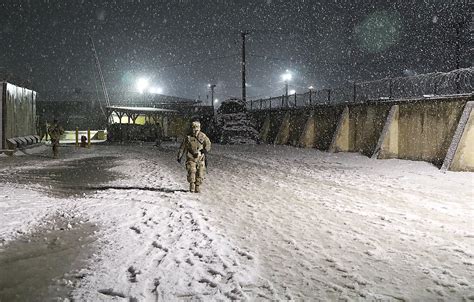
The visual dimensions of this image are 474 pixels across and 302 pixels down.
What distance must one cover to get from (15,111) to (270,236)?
19.5 m

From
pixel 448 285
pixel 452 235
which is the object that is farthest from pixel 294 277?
pixel 452 235

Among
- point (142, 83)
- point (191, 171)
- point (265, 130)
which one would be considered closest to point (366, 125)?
point (191, 171)

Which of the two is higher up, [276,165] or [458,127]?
[458,127]

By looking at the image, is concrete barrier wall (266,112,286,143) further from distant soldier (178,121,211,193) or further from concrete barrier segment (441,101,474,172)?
distant soldier (178,121,211,193)

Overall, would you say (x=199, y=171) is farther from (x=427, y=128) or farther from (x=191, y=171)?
(x=427, y=128)

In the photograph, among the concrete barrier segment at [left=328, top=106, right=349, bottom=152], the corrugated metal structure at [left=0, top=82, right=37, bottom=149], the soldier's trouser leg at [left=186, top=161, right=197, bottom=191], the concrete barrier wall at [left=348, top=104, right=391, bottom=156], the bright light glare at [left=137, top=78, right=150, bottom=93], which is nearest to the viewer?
the soldier's trouser leg at [left=186, top=161, right=197, bottom=191]

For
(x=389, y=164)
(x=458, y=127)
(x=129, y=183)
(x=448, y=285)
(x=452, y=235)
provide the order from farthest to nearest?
1. (x=389, y=164)
2. (x=458, y=127)
3. (x=129, y=183)
4. (x=452, y=235)
5. (x=448, y=285)

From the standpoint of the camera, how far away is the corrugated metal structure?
18406mm

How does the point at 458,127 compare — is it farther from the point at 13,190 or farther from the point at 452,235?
the point at 13,190

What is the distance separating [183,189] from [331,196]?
12.3 feet

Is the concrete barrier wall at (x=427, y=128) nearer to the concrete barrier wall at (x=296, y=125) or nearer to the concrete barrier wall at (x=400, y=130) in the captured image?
the concrete barrier wall at (x=400, y=130)

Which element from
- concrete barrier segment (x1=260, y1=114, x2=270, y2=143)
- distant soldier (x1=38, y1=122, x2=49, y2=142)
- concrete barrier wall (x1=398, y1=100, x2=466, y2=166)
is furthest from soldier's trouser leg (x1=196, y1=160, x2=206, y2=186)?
distant soldier (x1=38, y1=122, x2=49, y2=142)

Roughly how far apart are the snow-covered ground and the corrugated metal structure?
8.81 m

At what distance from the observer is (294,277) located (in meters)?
4.13
